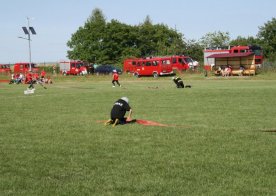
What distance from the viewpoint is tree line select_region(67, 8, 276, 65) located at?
91.0 meters

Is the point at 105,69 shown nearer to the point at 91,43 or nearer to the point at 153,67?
the point at 153,67

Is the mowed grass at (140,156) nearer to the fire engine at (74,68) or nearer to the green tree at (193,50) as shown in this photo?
the fire engine at (74,68)

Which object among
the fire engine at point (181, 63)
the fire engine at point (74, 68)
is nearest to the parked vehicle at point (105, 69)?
the fire engine at point (74, 68)

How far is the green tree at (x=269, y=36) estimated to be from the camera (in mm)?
90125

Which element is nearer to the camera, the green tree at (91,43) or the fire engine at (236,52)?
the fire engine at (236,52)

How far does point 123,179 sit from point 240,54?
48.6 metres

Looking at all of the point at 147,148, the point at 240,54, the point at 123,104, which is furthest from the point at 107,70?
the point at 147,148

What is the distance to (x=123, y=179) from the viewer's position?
7812 millimetres

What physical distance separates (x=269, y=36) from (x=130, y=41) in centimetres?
2706

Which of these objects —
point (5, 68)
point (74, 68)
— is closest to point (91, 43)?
point (5, 68)

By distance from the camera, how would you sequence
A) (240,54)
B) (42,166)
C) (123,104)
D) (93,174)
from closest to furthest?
1. (93,174)
2. (42,166)
3. (123,104)
4. (240,54)

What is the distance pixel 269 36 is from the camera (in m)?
91.5

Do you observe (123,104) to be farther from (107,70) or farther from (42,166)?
(107,70)

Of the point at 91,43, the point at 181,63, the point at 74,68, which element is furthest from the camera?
the point at 91,43
